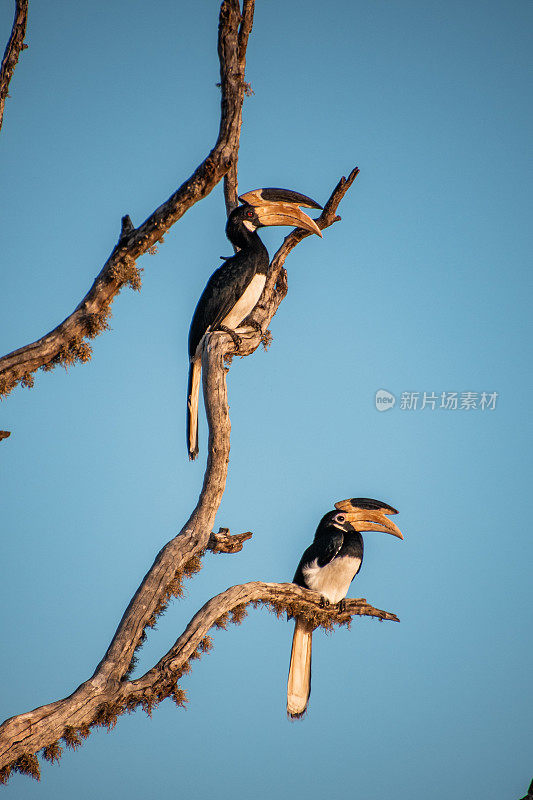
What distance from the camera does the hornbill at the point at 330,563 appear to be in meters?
6.31

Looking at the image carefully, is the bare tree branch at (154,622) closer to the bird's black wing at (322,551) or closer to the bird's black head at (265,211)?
the bird's black wing at (322,551)

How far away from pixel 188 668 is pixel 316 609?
156cm

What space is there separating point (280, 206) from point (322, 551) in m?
2.85

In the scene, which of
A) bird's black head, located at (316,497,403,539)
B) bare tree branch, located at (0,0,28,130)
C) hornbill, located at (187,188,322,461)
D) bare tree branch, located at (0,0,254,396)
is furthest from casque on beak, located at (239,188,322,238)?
bird's black head, located at (316,497,403,539)

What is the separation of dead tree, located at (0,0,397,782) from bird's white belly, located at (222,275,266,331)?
1.20 ft

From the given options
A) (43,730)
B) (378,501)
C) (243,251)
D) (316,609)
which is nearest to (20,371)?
(43,730)

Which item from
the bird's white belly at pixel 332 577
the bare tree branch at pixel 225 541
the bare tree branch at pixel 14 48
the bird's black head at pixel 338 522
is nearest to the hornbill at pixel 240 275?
the bare tree branch at pixel 225 541

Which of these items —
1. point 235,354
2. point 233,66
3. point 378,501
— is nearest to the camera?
point 233,66

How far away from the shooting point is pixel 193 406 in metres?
5.94

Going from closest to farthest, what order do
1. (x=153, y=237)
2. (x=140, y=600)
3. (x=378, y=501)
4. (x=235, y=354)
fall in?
(x=140, y=600) → (x=153, y=237) → (x=235, y=354) → (x=378, y=501)

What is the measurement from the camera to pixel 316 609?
19.6ft

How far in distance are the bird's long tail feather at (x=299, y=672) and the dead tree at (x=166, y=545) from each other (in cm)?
55

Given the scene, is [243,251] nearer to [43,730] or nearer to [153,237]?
[153,237]

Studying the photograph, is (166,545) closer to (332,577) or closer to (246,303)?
(332,577)
